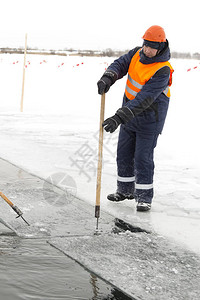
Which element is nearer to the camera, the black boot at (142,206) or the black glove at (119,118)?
the black glove at (119,118)

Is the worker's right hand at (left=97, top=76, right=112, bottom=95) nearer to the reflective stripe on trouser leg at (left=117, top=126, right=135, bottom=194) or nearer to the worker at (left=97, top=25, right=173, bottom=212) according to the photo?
the worker at (left=97, top=25, right=173, bottom=212)

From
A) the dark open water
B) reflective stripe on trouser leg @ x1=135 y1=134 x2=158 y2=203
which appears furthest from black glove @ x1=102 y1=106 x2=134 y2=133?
the dark open water

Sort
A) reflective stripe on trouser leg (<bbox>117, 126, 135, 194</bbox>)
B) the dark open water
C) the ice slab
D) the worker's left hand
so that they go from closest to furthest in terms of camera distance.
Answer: the dark open water
the ice slab
the worker's left hand
reflective stripe on trouser leg (<bbox>117, 126, 135, 194</bbox>)

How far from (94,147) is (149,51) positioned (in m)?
4.01

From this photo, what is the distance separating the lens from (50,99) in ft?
57.3

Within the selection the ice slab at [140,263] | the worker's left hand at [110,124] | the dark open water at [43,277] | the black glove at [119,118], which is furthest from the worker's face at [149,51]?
the dark open water at [43,277]

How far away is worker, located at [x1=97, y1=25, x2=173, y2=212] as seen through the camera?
15.6ft

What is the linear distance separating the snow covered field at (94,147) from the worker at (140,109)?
22 centimetres

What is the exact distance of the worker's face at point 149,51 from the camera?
473 cm

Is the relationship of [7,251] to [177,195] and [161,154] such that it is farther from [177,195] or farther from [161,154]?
[161,154]

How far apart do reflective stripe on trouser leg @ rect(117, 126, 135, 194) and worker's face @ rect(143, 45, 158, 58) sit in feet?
2.87

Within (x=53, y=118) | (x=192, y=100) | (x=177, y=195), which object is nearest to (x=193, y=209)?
(x=177, y=195)

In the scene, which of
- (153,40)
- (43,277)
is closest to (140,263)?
(43,277)

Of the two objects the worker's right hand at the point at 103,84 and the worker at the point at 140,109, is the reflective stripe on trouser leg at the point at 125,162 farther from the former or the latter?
the worker's right hand at the point at 103,84
